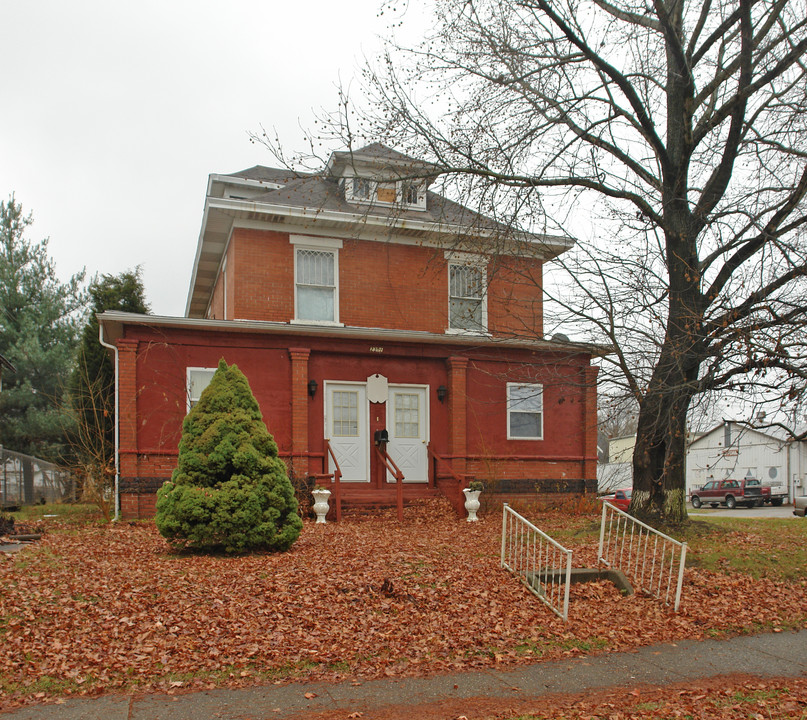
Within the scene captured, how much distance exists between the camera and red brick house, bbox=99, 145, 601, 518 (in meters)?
14.4

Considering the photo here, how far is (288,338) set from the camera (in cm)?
1528

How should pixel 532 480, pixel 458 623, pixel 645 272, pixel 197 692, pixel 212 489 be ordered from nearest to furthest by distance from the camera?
pixel 197 692 < pixel 458 623 < pixel 212 489 < pixel 645 272 < pixel 532 480

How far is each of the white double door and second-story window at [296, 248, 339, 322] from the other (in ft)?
7.52

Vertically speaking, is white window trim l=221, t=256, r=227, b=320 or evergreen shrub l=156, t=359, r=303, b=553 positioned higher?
white window trim l=221, t=256, r=227, b=320

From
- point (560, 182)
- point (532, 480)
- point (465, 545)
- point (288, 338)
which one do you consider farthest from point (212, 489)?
point (532, 480)

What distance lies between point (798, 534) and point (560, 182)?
747cm

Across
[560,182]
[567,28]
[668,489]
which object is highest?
[567,28]

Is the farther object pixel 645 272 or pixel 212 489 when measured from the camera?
pixel 645 272

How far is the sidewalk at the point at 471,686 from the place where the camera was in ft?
16.8

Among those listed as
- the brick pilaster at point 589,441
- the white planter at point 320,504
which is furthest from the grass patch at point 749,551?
the white planter at point 320,504

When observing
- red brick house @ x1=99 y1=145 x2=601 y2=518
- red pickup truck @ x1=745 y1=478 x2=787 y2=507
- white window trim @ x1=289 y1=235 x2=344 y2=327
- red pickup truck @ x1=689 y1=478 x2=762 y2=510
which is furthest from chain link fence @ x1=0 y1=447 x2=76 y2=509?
red pickup truck @ x1=745 y1=478 x2=787 y2=507

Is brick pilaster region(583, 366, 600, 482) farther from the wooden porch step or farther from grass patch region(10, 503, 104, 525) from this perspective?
grass patch region(10, 503, 104, 525)

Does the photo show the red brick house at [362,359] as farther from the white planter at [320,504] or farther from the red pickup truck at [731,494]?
the red pickup truck at [731,494]

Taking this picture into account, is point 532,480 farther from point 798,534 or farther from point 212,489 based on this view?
point 212,489
